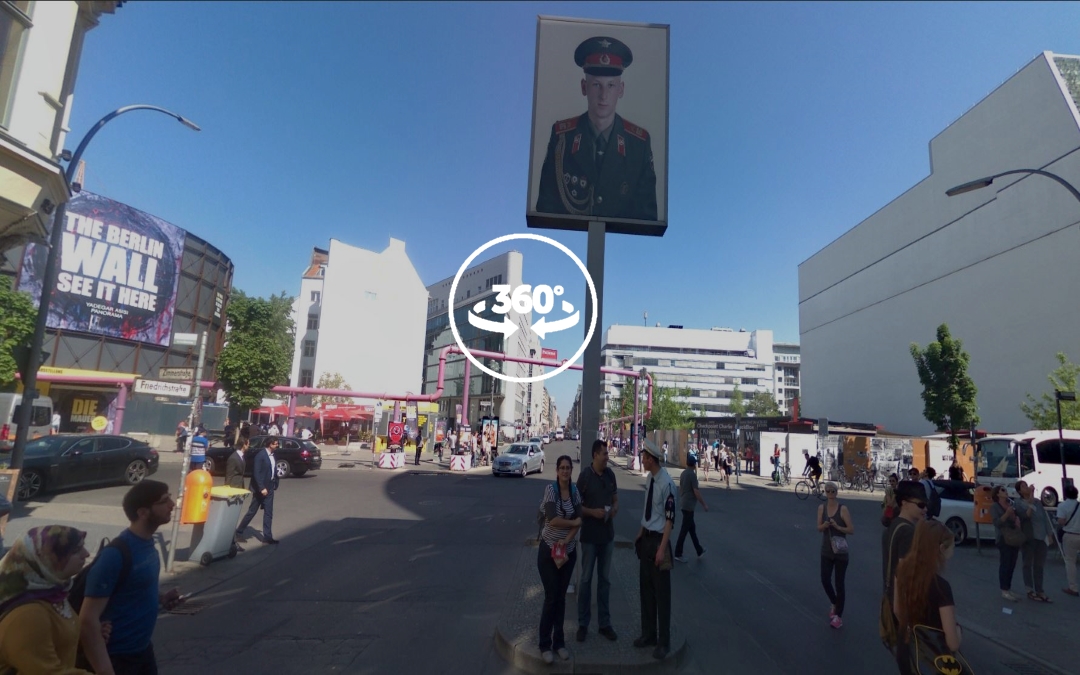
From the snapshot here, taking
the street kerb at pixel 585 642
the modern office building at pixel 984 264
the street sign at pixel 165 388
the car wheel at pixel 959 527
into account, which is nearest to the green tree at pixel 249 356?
the street sign at pixel 165 388

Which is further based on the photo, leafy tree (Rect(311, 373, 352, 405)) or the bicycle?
leafy tree (Rect(311, 373, 352, 405))

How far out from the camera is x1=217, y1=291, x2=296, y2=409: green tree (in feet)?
139

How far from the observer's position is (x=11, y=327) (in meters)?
30.7

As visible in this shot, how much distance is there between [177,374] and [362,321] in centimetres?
5378

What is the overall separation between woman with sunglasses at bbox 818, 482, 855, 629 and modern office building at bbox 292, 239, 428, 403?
57.3m

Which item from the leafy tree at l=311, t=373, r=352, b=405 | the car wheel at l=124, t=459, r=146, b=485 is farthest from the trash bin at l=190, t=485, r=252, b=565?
the leafy tree at l=311, t=373, r=352, b=405

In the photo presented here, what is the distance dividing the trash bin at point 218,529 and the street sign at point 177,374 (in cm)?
174

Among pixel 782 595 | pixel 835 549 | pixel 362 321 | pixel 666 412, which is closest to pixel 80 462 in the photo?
pixel 782 595

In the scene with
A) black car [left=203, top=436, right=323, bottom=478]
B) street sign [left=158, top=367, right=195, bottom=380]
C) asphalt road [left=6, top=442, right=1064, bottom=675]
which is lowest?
asphalt road [left=6, top=442, right=1064, bottom=675]

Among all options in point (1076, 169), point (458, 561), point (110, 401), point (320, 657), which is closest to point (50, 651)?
point (320, 657)

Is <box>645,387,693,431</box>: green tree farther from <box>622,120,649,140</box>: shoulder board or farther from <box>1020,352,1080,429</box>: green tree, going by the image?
<box>622,120,649,140</box>: shoulder board

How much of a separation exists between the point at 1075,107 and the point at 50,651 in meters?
53.6

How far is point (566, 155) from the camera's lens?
8.62 metres

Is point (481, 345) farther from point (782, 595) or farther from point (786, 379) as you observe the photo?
point (782, 595)
